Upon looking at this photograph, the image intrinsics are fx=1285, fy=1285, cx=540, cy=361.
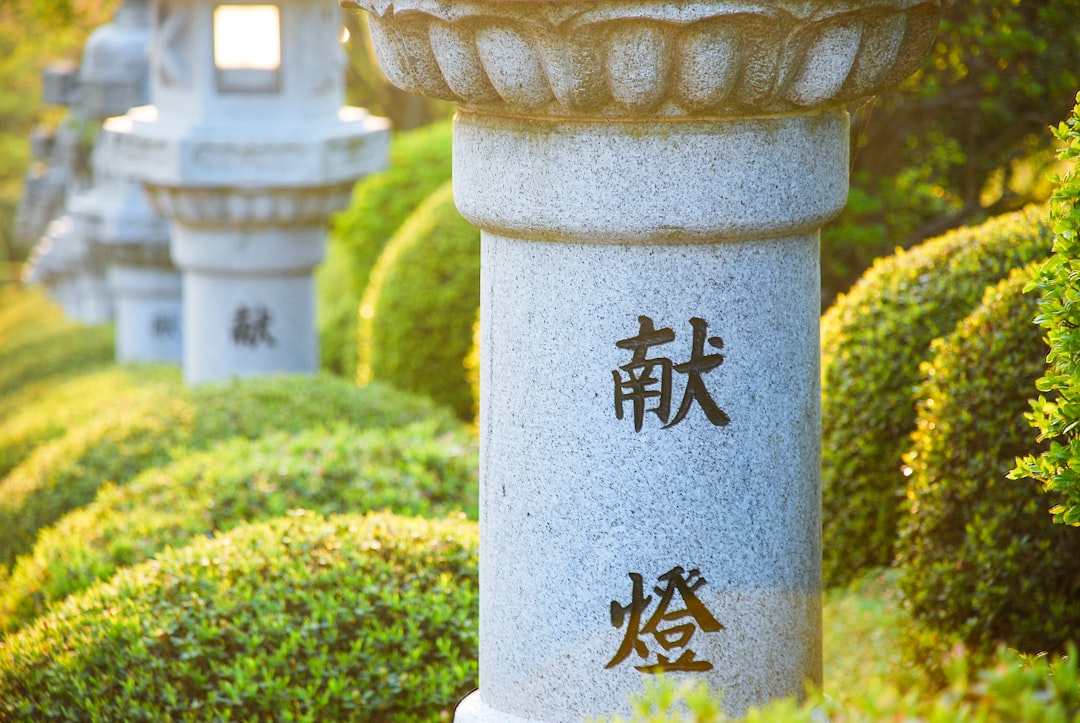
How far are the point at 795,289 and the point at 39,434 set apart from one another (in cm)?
641

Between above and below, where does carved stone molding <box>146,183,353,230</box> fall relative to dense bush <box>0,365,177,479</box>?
above

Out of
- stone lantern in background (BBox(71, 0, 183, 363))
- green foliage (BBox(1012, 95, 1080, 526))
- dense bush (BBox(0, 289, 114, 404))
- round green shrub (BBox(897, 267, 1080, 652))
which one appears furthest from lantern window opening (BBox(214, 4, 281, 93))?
green foliage (BBox(1012, 95, 1080, 526))

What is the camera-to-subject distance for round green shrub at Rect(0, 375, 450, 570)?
5.81 metres

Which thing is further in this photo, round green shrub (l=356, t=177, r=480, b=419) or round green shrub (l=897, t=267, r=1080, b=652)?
round green shrub (l=356, t=177, r=480, b=419)

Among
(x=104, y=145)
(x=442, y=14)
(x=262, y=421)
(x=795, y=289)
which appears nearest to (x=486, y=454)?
(x=795, y=289)

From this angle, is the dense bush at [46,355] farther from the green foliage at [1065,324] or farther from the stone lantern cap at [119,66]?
the green foliage at [1065,324]

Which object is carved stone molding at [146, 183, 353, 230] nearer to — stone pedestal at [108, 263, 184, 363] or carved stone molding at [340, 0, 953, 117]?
stone pedestal at [108, 263, 184, 363]

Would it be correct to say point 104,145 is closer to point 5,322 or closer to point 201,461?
point 201,461

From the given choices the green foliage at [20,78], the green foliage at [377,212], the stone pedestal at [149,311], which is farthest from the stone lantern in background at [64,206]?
the green foliage at [377,212]

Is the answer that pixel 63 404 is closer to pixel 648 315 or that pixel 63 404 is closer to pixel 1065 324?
pixel 648 315

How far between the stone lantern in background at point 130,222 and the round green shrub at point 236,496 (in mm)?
→ 5793

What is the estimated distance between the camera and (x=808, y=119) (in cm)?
256

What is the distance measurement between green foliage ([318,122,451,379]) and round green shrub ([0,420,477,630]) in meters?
5.28

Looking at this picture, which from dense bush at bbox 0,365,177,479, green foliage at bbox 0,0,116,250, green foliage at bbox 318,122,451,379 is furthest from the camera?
green foliage at bbox 0,0,116,250
